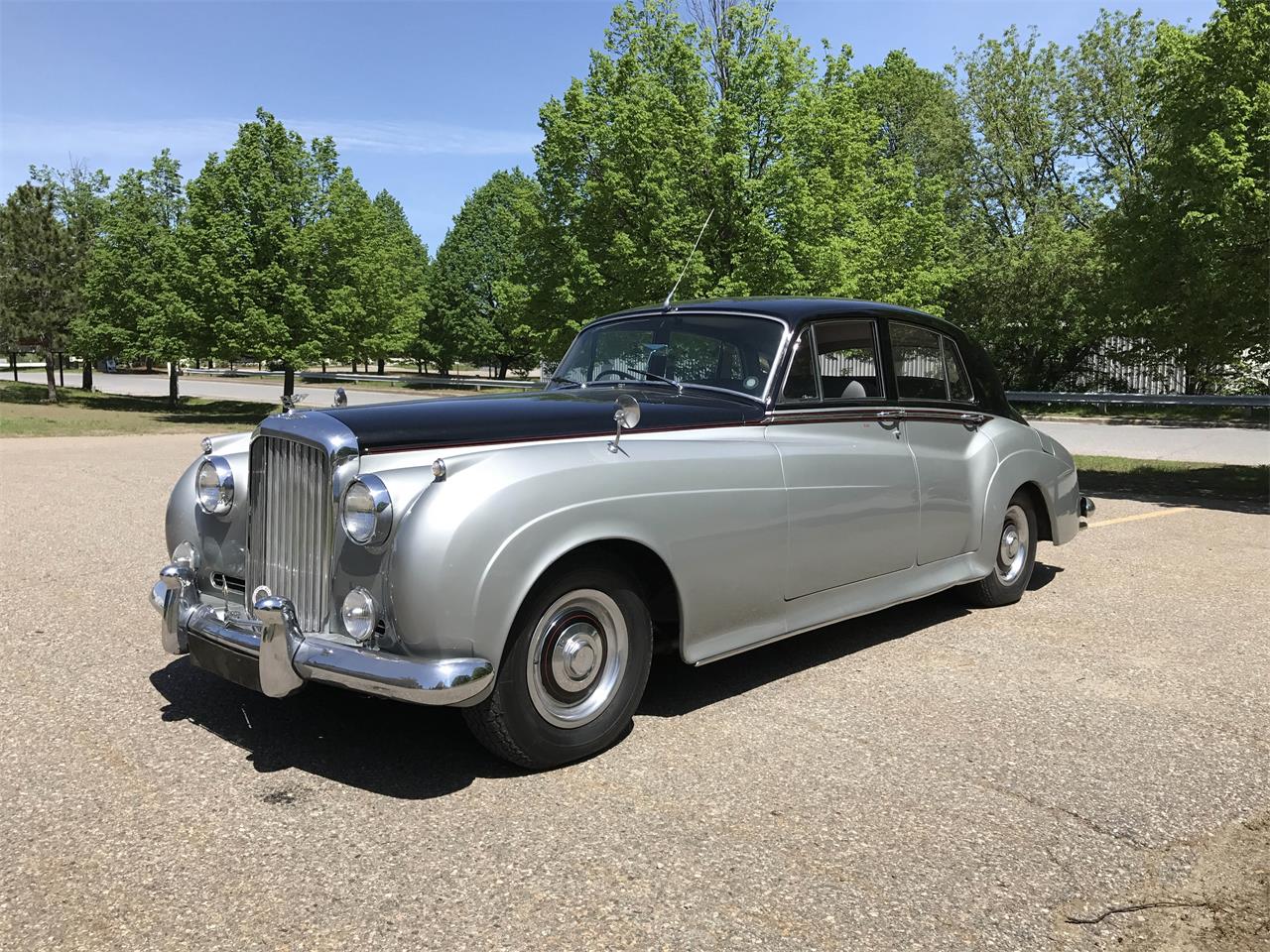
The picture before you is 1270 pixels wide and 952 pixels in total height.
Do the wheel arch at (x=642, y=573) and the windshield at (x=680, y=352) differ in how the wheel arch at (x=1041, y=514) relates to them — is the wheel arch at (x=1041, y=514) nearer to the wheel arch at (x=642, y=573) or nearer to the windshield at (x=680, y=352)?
the windshield at (x=680, y=352)

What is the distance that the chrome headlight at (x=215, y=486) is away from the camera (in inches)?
161

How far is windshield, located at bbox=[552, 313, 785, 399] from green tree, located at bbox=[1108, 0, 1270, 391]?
821 centimetres

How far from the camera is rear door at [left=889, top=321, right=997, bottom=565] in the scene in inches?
213

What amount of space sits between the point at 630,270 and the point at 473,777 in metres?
14.2

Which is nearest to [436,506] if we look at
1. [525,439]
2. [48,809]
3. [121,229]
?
[525,439]

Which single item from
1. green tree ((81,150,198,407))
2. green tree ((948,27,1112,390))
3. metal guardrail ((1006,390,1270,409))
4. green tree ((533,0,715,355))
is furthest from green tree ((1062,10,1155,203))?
green tree ((81,150,198,407))

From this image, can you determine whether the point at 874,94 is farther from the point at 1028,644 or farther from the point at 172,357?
the point at 1028,644

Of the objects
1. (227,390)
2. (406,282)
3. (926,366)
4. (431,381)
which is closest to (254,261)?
(227,390)

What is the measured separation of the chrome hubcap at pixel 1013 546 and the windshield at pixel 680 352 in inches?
96.6

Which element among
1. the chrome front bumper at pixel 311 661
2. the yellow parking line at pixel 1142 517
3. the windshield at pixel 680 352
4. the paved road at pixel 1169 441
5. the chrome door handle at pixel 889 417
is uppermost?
the windshield at pixel 680 352

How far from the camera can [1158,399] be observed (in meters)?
27.0

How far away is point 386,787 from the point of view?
3.56 metres

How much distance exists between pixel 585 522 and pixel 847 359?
2.18 metres

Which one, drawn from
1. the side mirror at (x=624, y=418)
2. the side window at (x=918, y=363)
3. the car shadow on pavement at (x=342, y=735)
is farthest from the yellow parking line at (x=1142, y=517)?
the car shadow on pavement at (x=342, y=735)
